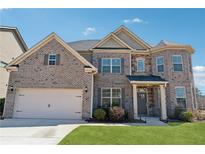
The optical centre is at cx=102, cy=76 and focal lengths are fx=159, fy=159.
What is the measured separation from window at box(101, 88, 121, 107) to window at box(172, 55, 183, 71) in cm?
557

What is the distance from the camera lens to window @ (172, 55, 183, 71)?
1456 centimetres

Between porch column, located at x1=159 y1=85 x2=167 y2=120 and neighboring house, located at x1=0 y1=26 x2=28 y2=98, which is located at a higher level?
neighboring house, located at x1=0 y1=26 x2=28 y2=98

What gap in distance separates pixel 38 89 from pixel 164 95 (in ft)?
33.7

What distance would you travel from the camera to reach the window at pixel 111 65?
14930 millimetres

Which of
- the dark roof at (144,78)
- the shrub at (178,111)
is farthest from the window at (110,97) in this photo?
the shrub at (178,111)

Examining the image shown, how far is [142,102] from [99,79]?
4701 mm

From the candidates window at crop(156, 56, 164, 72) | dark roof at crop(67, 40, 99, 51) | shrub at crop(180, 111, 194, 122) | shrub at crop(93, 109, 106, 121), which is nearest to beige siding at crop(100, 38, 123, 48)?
dark roof at crop(67, 40, 99, 51)

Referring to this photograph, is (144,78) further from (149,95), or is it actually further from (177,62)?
(177,62)

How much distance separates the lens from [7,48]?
55.8 feet

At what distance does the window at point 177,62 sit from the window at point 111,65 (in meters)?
5.02

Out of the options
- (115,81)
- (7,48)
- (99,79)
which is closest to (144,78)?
(115,81)

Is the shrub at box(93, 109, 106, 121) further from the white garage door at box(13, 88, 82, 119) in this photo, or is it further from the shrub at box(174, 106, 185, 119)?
the shrub at box(174, 106, 185, 119)

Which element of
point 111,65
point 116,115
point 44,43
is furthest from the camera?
point 111,65

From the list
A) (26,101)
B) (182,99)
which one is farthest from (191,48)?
(26,101)
